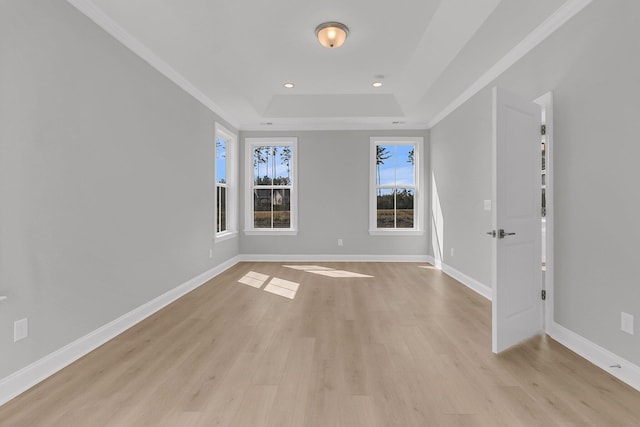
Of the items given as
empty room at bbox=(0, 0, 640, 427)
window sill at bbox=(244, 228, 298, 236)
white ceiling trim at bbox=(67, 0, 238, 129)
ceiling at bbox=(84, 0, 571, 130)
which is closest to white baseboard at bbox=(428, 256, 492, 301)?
empty room at bbox=(0, 0, 640, 427)

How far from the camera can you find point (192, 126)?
418cm

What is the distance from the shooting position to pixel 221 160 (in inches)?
220

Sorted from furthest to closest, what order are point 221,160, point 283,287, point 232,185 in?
1. point 232,185
2. point 221,160
3. point 283,287

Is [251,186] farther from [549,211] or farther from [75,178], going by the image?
[549,211]

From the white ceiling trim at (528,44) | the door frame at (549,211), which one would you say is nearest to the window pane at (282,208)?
the white ceiling trim at (528,44)

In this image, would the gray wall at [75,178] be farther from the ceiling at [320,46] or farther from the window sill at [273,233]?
the window sill at [273,233]

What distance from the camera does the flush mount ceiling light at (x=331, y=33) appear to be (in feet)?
9.48

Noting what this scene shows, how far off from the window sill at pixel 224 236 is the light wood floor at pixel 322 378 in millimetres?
1875

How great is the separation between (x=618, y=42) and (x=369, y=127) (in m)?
4.13

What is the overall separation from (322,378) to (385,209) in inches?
179

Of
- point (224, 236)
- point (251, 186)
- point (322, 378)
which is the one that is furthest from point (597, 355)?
point (251, 186)

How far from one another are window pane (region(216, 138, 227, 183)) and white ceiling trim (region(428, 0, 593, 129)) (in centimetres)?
388

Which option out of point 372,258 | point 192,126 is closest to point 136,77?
point 192,126

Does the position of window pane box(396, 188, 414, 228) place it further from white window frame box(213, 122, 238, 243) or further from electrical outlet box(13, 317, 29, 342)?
electrical outlet box(13, 317, 29, 342)
